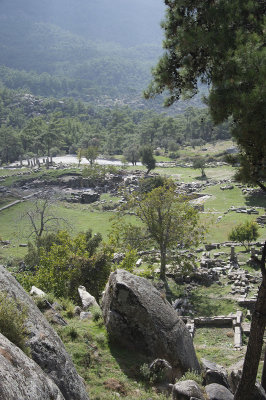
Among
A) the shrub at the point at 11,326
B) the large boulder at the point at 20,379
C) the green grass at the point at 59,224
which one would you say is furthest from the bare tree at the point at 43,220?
the large boulder at the point at 20,379

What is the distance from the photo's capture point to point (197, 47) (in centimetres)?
1065

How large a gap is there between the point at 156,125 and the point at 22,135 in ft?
166

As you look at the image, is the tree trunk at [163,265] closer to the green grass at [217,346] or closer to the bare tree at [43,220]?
the green grass at [217,346]

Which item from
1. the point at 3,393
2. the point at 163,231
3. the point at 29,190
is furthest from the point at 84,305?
the point at 29,190

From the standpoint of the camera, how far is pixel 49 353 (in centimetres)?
846

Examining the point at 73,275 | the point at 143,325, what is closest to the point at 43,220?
the point at 73,275

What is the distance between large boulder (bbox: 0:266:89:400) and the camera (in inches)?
320

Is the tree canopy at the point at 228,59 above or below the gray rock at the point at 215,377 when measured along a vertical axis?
above

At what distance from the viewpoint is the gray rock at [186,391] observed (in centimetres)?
1002

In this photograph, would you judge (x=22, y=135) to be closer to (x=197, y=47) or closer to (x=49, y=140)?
(x=49, y=140)

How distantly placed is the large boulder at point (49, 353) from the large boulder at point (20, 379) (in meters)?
1.24

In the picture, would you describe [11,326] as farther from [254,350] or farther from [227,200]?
[227,200]

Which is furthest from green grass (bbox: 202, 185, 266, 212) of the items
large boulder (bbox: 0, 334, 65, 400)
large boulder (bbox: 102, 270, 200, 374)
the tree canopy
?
large boulder (bbox: 0, 334, 65, 400)

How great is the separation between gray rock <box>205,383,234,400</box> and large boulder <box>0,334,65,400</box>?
5.85m
